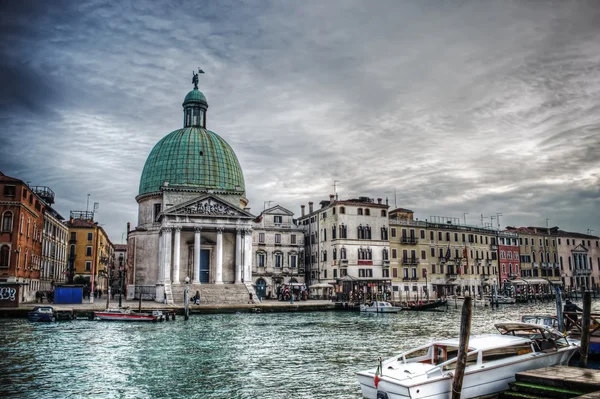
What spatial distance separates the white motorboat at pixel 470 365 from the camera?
1235 cm

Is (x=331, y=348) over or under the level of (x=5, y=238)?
under

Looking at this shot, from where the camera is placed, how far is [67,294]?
46.5 metres

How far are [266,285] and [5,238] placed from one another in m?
30.0

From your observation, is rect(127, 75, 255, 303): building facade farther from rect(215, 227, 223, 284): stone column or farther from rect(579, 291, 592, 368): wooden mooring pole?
rect(579, 291, 592, 368): wooden mooring pole

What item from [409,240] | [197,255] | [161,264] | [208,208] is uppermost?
[208,208]

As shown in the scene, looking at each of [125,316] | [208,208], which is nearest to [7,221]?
[125,316]

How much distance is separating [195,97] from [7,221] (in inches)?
1181

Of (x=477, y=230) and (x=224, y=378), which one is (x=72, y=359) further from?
(x=477, y=230)

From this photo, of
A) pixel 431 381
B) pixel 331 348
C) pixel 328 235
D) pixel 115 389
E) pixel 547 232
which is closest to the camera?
pixel 431 381

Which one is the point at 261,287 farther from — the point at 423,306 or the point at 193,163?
the point at 423,306

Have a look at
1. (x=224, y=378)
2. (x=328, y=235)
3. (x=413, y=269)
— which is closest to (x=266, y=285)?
(x=328, y=235)

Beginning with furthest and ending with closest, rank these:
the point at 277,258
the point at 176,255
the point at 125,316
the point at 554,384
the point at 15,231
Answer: the point at 277,258
the point at 176,255
the point at 15,231
the point at 125,316
the point at 554,384

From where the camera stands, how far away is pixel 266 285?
63.6 m

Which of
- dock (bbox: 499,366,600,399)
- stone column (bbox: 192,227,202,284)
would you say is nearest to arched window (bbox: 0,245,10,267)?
stone column (bbox: 192,227,202,284)
